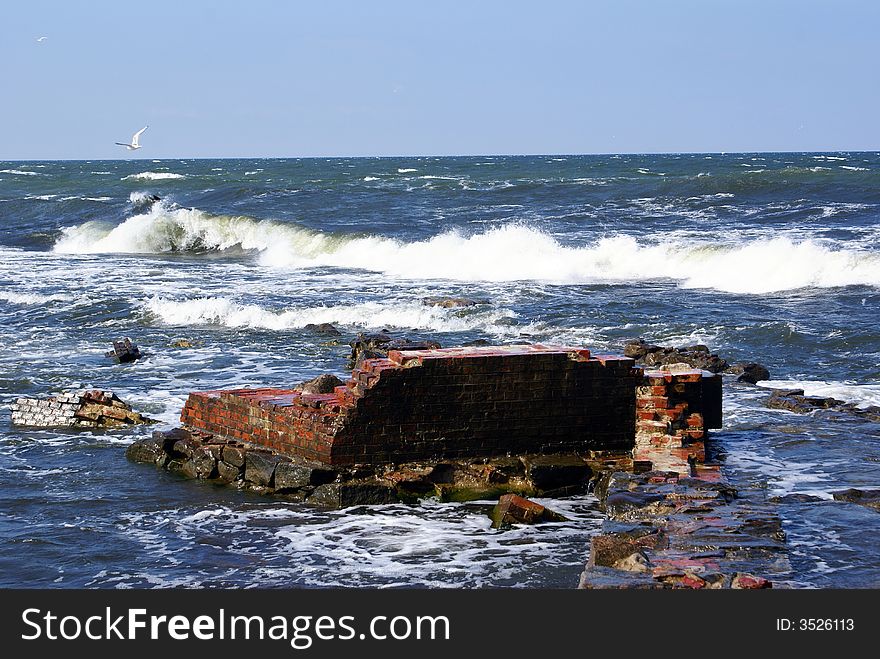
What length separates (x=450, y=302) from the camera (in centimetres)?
2248

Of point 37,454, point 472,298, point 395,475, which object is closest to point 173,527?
point 395,475

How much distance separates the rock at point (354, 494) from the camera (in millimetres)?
9656

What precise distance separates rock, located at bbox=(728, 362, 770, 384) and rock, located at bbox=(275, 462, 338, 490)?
6899 mm

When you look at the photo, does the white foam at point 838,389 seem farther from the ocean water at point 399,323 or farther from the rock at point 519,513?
the rock at point 519,513

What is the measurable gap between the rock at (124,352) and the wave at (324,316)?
367 cm

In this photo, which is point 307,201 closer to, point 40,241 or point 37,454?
point 40,241

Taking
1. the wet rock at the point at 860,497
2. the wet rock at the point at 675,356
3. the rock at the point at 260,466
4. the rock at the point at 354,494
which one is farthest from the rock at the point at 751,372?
the rock at the point at 260,466

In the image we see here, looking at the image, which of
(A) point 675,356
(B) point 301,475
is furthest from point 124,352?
(B) point 301,475

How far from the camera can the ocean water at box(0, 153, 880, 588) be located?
859 centimetres

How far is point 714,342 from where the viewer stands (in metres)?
18.3

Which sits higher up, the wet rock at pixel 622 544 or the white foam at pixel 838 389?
the wet rock at pixel 622 544

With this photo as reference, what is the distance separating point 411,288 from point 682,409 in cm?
1645

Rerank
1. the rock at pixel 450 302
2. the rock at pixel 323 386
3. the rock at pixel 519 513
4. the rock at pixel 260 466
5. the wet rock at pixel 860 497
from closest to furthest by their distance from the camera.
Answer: the rock at pixel 519 513, the wet rock at pixel 860 497, the rock at pixel 260 466, the rock at pixel 323 386, the rock at pixel 450 302
